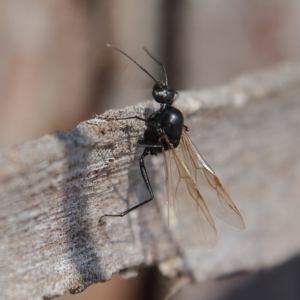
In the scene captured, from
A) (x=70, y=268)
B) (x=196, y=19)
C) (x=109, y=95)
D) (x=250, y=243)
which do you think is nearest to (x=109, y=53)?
(x=109, y=95)

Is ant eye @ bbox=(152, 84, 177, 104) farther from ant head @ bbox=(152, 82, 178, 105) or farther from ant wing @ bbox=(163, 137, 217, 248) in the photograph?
ant wing @ bbox=(163, 137, 217, 248)

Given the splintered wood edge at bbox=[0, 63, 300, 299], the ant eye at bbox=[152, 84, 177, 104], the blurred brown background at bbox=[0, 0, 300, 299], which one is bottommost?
the splintered wood edge at bbox=[0, 63, 300, 299]

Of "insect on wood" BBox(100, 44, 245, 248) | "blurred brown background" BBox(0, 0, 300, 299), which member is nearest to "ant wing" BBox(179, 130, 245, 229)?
"insect on wood" BBox(100, 44, 245, 248)

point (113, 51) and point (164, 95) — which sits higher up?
point (113, 51)

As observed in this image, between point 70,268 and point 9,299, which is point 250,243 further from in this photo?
point 9,299

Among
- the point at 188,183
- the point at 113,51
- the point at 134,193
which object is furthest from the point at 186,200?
the point at 113,51

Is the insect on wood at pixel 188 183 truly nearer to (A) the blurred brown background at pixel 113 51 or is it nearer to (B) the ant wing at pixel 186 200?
(B) the ant wing at pixel 186 200

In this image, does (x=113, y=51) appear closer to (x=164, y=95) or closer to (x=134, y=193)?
(x=164, y=95)

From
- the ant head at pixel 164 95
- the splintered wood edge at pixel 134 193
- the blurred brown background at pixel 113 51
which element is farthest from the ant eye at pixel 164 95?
the blurred brown background at pixel 113 51
